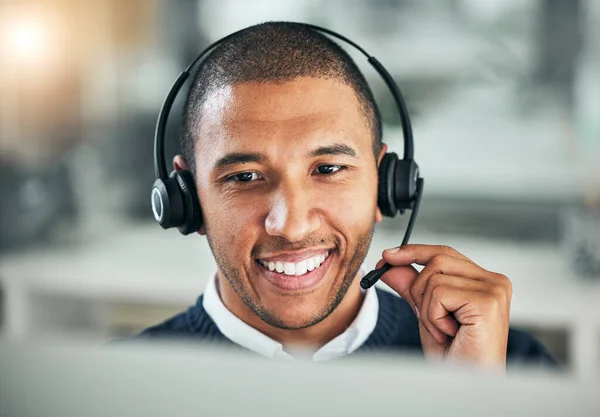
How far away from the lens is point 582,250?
5.91ft

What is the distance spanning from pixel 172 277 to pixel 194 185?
3.06 ft

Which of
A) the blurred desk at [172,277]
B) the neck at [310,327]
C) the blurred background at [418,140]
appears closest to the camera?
the neck at [310,327]

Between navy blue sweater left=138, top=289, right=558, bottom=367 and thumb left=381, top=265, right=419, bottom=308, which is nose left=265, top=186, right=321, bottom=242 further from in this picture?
navy blue sweater left=138, top=289, right=558, bottom=367

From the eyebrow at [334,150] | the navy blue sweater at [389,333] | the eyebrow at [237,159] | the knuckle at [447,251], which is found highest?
the eyebrow at [334,150]

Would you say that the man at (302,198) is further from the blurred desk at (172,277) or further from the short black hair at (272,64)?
the blurred desk at (172,277)

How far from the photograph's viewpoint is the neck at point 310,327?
943 mm

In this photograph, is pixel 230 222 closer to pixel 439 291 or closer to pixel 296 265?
pixel 296 265

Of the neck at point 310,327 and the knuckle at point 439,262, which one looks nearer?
the knuckle at point 439,262

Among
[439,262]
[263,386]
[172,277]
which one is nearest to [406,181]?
[439,262]

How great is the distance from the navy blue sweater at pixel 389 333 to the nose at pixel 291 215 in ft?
0.74

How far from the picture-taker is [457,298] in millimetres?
744

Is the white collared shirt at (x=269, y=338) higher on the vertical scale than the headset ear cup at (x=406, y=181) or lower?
lower

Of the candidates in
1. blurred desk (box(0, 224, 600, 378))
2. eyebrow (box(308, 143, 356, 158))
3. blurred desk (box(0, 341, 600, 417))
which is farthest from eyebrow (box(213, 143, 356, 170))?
blurred desk (box(0, 224, 600, 378))

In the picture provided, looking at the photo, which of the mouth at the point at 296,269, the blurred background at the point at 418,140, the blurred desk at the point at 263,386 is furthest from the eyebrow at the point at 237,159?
the blurred background at the point at 418,140
